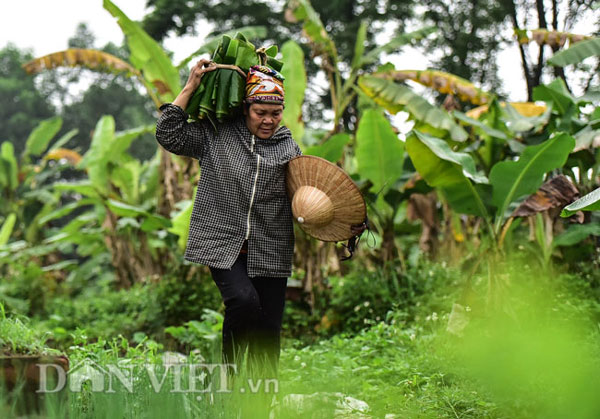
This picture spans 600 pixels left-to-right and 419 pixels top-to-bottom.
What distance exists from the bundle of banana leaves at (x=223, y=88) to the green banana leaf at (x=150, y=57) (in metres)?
3.84

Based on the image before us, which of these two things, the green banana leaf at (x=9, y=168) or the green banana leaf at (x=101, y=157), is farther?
the green banana leaf at (x=9, y=168)

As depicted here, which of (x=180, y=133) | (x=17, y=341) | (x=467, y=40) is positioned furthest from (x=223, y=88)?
(x=467, y=40)

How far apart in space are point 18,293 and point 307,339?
487cm

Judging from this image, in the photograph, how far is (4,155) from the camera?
38.5 ft

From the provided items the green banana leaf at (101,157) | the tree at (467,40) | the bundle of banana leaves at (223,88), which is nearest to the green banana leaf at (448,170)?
the bundle of banana leaves at (223,88)

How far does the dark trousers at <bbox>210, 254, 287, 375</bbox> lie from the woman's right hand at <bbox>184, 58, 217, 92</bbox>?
0.82m

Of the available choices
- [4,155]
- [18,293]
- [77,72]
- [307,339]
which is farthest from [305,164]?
[77,72]

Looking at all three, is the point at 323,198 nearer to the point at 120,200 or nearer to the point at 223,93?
the point at 223,93

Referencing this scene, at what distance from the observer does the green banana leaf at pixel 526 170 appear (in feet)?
14.9

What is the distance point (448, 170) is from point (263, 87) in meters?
2.08

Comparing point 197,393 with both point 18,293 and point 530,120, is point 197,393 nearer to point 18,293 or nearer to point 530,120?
point 530,120

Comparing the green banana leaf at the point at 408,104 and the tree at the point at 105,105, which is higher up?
the tree at the point at 105,105

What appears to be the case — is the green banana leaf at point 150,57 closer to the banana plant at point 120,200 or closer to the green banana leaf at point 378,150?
the banana plant at point 120,200

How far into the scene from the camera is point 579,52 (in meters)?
5.73
